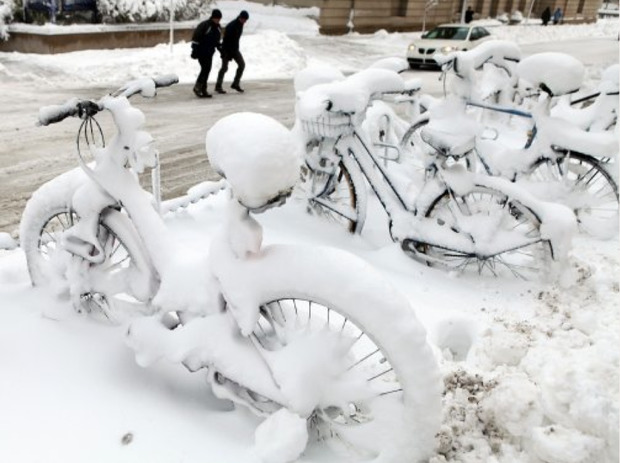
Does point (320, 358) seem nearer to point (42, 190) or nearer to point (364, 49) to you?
point (42, 190)

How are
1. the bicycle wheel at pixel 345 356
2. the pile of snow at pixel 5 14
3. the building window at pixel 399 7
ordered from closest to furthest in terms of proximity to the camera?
the bicycle wheel at pixel 345 356, the pile of snow at pixel 5 14, the building window at pixel 399 7

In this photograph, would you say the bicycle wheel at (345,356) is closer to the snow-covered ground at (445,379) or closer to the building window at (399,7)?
the snow-covered ground at (445,379)

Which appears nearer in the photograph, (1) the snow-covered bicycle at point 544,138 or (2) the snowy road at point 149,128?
(1) the snow-covered bicycle at point 544,138

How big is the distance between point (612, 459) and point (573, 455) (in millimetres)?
134

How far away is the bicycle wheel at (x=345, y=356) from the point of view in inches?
81.5

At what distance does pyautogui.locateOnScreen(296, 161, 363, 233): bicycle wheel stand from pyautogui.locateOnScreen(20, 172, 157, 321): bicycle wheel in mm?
1839

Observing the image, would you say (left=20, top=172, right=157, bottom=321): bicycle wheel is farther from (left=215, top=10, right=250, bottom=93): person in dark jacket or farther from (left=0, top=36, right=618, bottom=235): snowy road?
(left=215, top=10, right=250, bottom=93): person in dark jacket

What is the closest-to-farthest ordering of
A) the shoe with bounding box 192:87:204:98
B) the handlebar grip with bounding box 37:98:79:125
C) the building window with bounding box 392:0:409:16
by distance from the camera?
1. the handlebar grip with bounding box 37:98:79:125
2. the shoe with bounding box 192:87:204:98
3. the building window with bounding box 392:0:409:16

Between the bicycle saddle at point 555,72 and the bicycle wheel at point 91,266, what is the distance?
11.4 feet

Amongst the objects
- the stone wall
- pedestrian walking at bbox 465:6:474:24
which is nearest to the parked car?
the stone wall

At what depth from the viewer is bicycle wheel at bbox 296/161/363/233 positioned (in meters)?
4.48

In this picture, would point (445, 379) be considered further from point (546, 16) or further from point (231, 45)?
point (546, 16)

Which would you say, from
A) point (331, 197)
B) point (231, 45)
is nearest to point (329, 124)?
point (331, 197)

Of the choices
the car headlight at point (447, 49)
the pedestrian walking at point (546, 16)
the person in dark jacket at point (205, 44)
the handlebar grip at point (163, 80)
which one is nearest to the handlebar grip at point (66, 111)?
the handlebar grip at point (163, 80)
